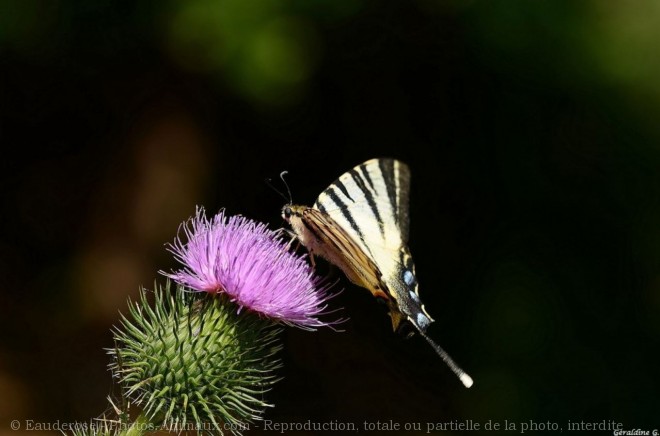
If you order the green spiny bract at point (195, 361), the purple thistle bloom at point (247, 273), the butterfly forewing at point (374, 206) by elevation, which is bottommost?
the green spiny bract at point (195, 361)

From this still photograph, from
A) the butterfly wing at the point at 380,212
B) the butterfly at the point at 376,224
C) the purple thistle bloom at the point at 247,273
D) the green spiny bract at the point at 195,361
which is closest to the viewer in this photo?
the green spiny bract at the point at 195,361

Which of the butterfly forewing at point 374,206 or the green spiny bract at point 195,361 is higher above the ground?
the butterfly forewing at point 374,206

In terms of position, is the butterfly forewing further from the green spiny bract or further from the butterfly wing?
the green spiny bract

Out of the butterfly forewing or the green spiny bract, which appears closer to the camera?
the green spiny bract

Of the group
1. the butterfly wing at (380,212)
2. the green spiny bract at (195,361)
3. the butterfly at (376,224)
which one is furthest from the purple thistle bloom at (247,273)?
the butterfly wing at (380,212)

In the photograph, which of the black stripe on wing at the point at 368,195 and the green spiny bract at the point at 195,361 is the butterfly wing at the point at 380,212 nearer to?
the black stripe on wing at the point at 368,195

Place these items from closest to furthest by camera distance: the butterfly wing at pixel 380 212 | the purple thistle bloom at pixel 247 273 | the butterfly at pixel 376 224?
the purple thistle bloom at pixel 247 273
the butterfly at pixel 376 224
the butterfly wing at pixel 380 212

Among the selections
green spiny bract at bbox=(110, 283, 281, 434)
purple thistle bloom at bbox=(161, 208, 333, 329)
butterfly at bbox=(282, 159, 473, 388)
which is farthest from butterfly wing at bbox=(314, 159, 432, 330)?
green spiny bract at bbox=(110, 283, 281, 434)
